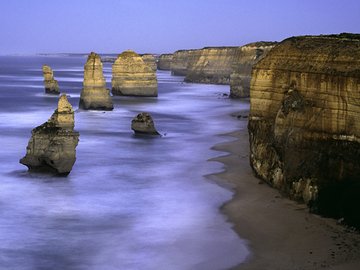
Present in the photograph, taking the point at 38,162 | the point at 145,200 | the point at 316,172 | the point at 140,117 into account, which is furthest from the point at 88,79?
the point at 316,172

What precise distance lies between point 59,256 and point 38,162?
1219 cm

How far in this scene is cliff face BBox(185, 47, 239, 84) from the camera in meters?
135

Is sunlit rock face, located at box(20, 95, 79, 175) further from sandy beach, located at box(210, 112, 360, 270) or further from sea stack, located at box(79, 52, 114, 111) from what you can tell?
sea stack, located at box(79, 52, 114, 111)

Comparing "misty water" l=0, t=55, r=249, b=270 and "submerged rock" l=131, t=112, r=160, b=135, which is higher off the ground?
"submerged rock" l=131, t=112, r=160, b=135

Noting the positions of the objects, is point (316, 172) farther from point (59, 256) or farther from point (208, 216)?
point (59, 256)

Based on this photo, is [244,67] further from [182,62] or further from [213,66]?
[182,62]

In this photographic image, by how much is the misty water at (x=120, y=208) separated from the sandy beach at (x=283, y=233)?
2.16 feet

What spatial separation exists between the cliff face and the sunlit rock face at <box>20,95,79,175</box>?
101 metres

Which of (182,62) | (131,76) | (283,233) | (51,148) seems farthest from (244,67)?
(283,233)

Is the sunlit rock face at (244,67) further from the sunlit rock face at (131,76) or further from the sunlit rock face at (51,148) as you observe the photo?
the sunlit rock face at (51,148)

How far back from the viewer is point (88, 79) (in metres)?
65.9

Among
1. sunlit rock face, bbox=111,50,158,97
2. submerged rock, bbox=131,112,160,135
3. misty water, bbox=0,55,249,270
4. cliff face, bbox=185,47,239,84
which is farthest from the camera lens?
cliff face, bbox=185,47,239,84

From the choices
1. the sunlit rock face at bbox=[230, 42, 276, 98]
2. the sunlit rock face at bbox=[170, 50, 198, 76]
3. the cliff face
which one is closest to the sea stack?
the sunlit rock face at bbox=[230, 42, 276, 98]

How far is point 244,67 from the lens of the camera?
97000mm
